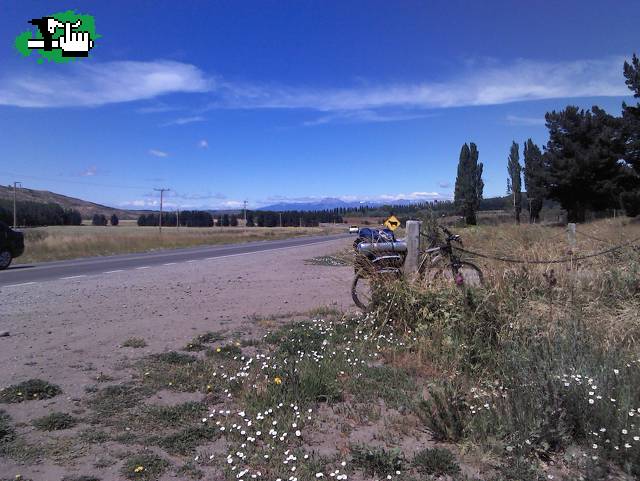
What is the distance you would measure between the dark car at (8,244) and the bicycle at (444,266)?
56.4ft

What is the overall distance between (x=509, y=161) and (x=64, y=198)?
13538cm

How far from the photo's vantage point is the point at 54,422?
4211 mm

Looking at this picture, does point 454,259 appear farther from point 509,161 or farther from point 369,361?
point 509,161

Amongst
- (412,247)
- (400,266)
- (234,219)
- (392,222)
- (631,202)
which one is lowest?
(400,266)

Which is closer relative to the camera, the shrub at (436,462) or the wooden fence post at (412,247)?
the shrub at (436,462)

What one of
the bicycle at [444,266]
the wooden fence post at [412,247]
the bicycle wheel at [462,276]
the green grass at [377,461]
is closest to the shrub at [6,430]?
the green grass at [377,461]

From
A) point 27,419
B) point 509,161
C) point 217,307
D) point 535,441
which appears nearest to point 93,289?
point 217,307

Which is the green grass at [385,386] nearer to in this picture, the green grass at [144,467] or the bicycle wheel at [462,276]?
the bicycle wheel at [462,276]

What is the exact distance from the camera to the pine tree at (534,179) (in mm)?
51475

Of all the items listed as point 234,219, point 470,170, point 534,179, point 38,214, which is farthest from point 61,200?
point 534,179

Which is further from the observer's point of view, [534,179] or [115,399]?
[534,179]

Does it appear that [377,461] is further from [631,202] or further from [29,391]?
[631,202]

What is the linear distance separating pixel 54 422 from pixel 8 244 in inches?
699

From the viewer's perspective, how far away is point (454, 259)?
7.42 m
